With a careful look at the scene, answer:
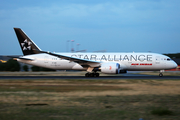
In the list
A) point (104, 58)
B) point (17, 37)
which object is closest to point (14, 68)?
point (17, 37)

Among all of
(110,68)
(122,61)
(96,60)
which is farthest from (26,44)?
(122,61)

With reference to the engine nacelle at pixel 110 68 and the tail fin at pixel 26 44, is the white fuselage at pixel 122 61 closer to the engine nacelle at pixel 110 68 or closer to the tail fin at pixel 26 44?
the tail fin at pixel 26 44

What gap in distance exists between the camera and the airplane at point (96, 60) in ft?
81.3

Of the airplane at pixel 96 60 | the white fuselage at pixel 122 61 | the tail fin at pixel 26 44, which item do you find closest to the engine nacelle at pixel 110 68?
the airplane at pixel 96 60

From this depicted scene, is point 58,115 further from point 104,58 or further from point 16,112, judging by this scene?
point 104,58

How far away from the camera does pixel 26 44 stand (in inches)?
1078

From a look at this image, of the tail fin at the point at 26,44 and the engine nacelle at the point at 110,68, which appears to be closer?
the engine nacelle at the point at 110,68

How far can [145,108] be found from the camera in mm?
7719

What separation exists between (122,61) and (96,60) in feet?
11.0

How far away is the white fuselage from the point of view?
25517 millimetres

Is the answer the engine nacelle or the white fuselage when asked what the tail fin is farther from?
the engine nacelle

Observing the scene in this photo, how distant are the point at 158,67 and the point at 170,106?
18433 mm

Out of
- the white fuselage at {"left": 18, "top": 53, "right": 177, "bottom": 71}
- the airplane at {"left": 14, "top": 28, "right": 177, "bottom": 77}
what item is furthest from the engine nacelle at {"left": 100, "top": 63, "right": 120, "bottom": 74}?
the white fuselage at {"left": 18, "top": 53, "right": 177, "bottom": 71}

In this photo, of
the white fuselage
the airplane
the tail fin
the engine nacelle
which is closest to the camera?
the engine nacelle
